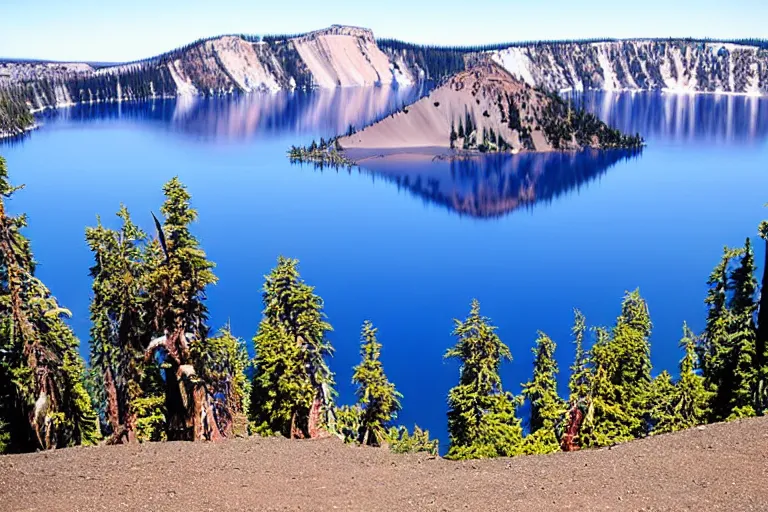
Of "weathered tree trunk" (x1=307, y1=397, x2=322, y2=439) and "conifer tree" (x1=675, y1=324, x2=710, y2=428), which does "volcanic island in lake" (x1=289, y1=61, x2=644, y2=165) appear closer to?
"conifer tree" (x1=675, y1=324, x2=710, y2=428)

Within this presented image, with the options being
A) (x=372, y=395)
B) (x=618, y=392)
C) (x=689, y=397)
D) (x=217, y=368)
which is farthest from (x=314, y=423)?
(x=689, y=397)

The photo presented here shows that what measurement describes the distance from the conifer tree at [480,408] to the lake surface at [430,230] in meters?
12.1

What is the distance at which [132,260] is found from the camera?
2503 cm

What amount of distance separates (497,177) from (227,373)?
108427 millimetres

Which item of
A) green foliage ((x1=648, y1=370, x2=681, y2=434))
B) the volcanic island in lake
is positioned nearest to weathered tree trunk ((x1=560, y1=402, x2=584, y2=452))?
green foliage ((x1=648, y1=370, x2=681, y2=434))

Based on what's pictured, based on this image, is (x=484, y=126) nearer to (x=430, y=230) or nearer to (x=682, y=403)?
(x=430, y=230)

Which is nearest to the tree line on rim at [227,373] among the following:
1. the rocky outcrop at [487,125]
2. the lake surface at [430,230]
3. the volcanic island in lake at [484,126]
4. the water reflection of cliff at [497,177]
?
the lake surface at [430,230]

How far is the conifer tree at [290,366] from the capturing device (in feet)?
83.4

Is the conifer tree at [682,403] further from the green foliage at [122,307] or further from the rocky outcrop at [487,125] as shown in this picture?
the rocky outcrop at [487,125]

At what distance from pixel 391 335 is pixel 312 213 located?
155 ft

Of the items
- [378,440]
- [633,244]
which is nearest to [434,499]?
[378,440]

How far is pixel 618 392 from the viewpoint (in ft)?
90.1

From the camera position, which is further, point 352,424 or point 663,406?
point 352,424

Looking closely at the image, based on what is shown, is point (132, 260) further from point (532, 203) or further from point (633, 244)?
point (532, 203)
